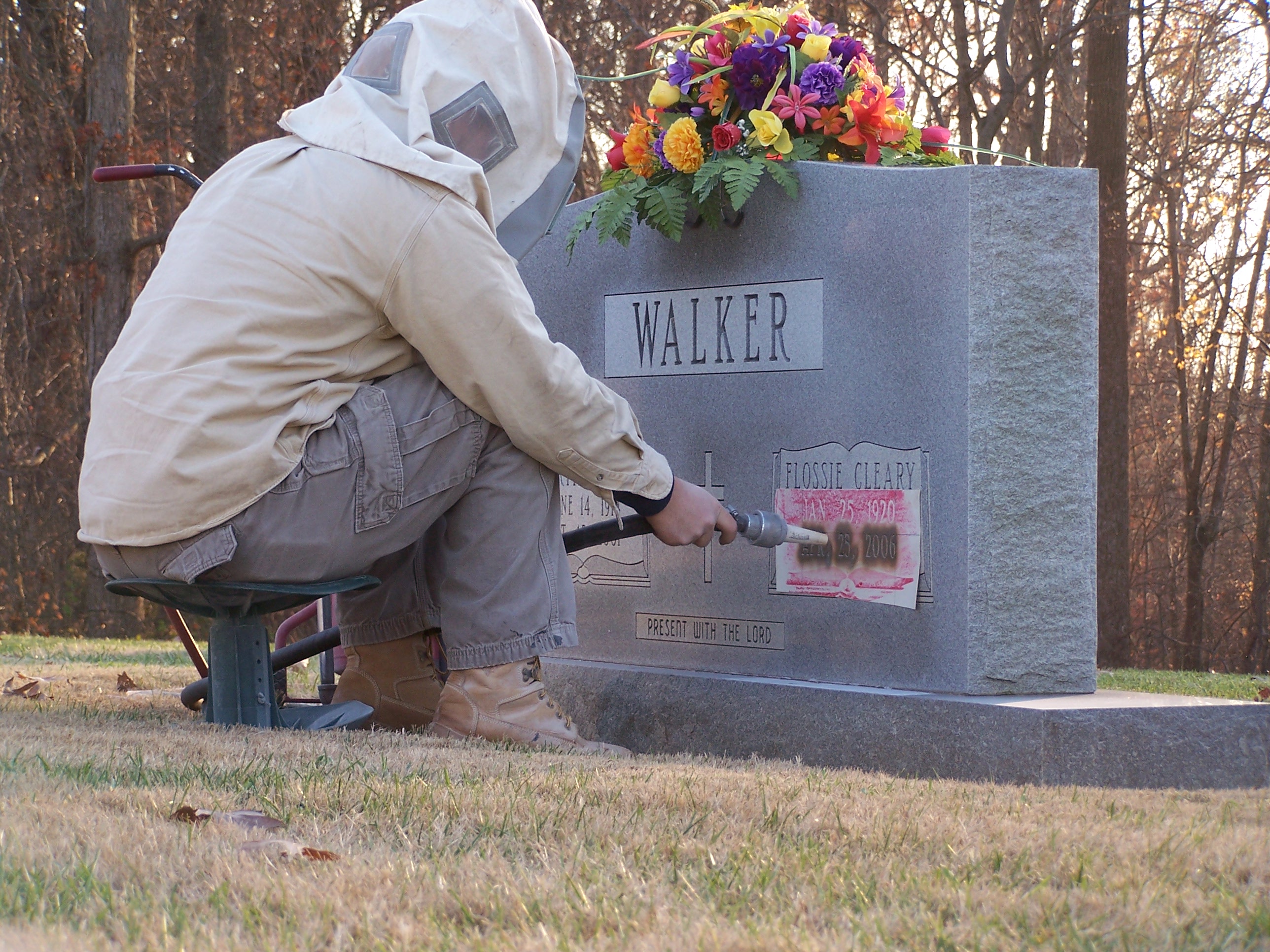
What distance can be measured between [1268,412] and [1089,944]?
13699 mm

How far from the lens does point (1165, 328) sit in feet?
50.9

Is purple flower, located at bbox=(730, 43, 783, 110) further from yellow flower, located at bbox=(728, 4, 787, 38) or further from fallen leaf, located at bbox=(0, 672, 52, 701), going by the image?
fallen leaf, located at bbox=(0, 672, 52, 701)

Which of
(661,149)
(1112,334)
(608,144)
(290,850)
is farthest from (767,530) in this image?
(1112,334)

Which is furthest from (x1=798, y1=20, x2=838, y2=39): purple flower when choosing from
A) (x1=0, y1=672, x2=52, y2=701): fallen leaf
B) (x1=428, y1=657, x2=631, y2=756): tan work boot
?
(x1=0, y1=672, x2=52, y2=701): fallen leaf

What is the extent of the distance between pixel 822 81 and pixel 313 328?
5.69 feet

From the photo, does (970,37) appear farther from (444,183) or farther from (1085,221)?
(444,183)

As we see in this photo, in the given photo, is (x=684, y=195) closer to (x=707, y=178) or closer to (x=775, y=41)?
(x=707, y=178)

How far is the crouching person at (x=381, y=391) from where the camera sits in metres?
2.85

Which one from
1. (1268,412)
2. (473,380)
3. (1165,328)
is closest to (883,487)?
(473,380)

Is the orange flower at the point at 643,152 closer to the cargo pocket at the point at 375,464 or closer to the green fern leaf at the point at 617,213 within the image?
the green fern leaf at the point at 617,213

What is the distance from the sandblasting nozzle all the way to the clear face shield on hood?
2.85ft

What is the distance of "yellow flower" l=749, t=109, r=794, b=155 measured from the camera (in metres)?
3.82

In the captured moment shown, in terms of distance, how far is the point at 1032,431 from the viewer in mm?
3398

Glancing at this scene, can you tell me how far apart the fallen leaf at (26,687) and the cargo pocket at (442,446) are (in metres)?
1.62
